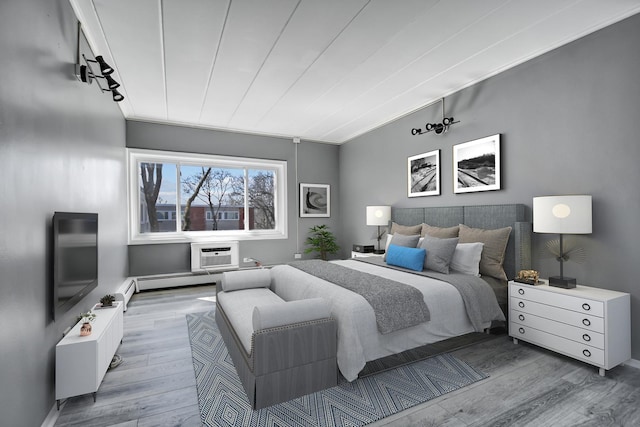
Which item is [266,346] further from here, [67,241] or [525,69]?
Answer: [525,69]

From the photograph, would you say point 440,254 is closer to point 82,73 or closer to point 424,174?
point 424,174

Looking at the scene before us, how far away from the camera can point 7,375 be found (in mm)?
1301

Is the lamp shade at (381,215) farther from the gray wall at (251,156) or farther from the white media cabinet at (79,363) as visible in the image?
the white media cabinet at (79,363)

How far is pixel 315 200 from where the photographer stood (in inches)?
246

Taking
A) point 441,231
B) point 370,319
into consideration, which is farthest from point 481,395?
point 441,231

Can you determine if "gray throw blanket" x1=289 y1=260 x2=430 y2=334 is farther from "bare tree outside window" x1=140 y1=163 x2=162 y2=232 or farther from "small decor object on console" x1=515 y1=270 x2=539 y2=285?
"bare tree outside window" x1=140 y1=163 x2=162 y2=232

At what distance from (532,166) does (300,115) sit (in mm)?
3141

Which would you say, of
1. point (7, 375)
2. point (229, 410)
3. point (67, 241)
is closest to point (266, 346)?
point (229, 410)

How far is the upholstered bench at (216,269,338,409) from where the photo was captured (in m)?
1.82

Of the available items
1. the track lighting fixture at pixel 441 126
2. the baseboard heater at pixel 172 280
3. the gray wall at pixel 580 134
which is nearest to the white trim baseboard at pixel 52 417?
the baseboard heater at pixel 172 280

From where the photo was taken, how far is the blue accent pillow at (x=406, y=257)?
123 inches

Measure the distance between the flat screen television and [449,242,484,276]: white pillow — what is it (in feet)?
10.5

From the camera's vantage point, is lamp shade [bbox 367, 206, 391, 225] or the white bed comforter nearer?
the white bed comforter

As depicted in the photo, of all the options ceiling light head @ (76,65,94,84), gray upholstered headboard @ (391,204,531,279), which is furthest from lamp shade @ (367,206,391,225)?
ceiling light head @ (76,65,94,84)
